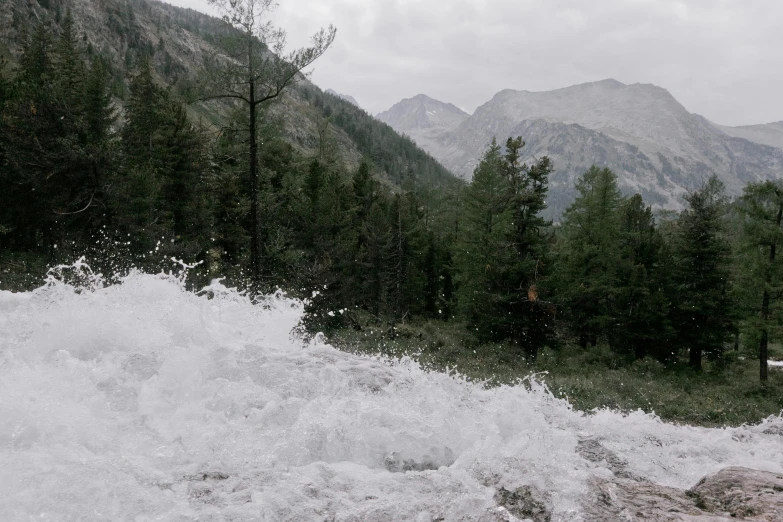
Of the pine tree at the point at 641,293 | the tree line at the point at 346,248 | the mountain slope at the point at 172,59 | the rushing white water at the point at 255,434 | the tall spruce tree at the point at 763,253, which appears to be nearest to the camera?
the rushing white water at the point at 255,434

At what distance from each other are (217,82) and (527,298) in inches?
648

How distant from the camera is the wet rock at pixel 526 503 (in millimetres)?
3641

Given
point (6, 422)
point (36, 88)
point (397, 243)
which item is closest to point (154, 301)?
point (6, 422)

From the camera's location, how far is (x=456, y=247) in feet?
93.4

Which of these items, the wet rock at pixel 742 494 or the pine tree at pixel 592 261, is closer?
the wet rock at pixel 742 494

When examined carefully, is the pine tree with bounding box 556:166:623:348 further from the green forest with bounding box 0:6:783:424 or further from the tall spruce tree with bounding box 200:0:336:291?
the tall spruce tree with bounding box 200:0:336:291

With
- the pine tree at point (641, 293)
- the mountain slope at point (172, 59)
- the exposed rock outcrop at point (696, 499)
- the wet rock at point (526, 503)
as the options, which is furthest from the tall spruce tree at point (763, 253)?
the mountain slope at point (172, 59)

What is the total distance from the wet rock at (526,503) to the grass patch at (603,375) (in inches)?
242

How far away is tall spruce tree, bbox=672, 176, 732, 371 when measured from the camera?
79.0 ft

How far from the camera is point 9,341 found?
19.2 feet

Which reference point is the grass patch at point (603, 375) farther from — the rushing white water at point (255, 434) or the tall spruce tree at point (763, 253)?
the rushing white water at point (255, 434)

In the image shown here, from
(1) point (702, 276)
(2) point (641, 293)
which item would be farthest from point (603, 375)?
(1) point (702, 276)

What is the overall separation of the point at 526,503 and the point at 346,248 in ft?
94.6

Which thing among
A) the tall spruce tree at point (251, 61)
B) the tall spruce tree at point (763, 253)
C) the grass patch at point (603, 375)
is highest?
the tall spruce tree at point (251, 61)
